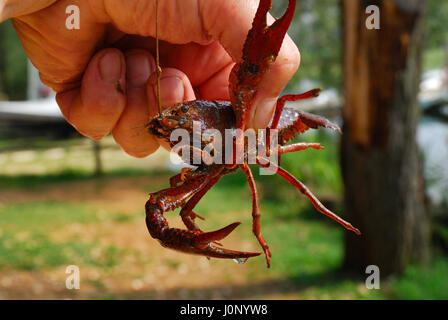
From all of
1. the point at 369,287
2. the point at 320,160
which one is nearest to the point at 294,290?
the point at 369,287

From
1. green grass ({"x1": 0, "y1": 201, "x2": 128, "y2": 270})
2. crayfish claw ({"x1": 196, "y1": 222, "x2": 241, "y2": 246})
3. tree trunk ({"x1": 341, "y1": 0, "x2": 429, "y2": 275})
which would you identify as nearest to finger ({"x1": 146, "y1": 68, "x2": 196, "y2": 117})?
crayfish claw ({"x1": 196, "y1": 222, "x2": 241, "y2": 246})

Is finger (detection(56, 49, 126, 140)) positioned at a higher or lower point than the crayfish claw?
higher

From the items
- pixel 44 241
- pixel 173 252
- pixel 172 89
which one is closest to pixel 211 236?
pixel 172 89

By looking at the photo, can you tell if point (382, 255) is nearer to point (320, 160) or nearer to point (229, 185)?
point (320, 160)

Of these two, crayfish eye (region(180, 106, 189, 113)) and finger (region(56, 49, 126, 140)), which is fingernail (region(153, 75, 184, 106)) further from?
crayfish eye (region(180, 106, 189, 113))

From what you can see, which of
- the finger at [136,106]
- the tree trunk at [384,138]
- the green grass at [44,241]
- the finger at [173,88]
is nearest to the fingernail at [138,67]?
→ the finger at [136,106]

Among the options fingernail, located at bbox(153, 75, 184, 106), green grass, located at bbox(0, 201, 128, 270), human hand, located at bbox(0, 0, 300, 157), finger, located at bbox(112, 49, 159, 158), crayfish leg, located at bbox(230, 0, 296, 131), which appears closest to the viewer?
crayfish leg, located at bbox(230, 0, 296, 131)

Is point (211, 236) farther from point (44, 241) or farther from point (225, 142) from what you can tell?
point (44, 241)

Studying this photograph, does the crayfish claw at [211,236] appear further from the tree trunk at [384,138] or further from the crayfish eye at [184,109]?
the tree trunk at [384,138]
